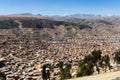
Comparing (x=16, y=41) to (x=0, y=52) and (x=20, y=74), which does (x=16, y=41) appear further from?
(x=20, y=74)

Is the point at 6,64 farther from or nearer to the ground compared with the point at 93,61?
nearer to the ground

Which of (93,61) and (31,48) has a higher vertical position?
(93,61)

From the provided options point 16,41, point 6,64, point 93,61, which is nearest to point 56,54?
point 6,64

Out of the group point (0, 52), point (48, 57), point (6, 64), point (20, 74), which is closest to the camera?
point (20, 74)

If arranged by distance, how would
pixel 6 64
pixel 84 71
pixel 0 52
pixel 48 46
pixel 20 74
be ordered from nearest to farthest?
pixel 84 71 < pixel 20 74 < pixel 6 64 < pixel 0 52 < pixel 48 46

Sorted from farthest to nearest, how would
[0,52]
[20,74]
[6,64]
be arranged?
1. [0,52]
2. [6,64]
3. [20,74]

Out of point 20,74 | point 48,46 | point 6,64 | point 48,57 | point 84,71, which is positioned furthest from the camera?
point 48,46

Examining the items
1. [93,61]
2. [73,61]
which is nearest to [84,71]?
[93,61]

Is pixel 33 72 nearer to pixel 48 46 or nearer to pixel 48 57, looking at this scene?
pixel 48 57

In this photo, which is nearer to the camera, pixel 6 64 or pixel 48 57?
pixel 6 64
